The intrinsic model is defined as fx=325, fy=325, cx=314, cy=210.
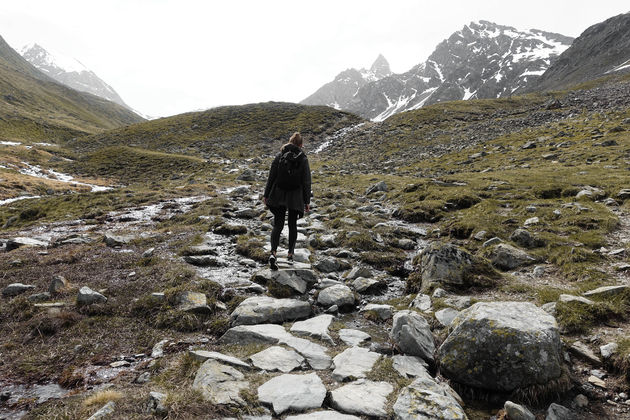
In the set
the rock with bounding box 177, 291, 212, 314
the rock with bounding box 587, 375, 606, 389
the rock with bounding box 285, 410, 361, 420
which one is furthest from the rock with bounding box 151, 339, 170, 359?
the rock with bounding box 587, 375, 606, 389

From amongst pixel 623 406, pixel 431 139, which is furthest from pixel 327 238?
pixel 431 139

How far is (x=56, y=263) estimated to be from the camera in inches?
457

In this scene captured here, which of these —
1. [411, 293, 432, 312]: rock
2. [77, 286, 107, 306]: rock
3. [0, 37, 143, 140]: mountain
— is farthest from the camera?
[0, 37, 143, 140]: mountain

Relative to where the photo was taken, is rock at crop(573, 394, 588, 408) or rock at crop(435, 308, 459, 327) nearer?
rock at crop(573, 394, 588, 408)

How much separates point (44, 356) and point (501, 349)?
26.5 ft

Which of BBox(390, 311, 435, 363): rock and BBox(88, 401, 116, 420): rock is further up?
BBox(88, 401, 116, 420): rock

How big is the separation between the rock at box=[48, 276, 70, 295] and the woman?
576cm

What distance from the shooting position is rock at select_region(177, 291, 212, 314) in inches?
311

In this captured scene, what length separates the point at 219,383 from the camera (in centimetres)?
480

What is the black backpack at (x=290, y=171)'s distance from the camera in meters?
10.3

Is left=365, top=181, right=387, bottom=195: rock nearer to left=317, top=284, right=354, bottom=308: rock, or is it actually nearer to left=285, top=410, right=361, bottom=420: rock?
left=317, top=284, right=354, bottom=308: rock

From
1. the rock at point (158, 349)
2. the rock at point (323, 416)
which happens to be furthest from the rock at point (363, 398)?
the rock at point (158, 349)

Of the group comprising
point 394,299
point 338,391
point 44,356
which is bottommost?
point 394,299

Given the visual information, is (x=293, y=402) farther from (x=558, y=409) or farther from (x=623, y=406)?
(x=623, y=406)
